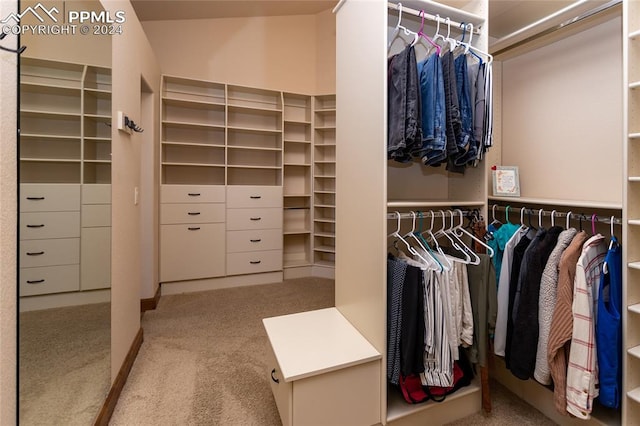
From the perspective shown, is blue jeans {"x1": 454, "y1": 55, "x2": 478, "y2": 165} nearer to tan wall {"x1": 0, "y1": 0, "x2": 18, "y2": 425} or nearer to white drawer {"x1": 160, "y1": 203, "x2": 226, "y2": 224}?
tan wall {"x1": 0, "y1": 0, "x2": 18, "y2": 425}

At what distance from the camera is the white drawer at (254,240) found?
11.8 feet

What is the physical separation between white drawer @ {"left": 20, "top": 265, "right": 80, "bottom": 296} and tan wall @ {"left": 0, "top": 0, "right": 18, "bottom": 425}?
4 cm

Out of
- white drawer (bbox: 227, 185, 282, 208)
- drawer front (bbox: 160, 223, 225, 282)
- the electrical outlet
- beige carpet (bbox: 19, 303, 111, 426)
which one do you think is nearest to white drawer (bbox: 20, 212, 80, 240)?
beige carpet (bbox: 19, 303, 111, 426)

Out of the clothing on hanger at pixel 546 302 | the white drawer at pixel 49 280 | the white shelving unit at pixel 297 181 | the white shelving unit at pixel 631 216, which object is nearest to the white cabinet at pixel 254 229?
the white shelving unit at pixel 297 181

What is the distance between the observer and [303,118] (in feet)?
14.0

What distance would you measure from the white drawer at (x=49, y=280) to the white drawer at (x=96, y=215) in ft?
0.67

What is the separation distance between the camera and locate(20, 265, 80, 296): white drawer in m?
0.95

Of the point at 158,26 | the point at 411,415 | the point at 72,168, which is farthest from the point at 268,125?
the point at 411,415

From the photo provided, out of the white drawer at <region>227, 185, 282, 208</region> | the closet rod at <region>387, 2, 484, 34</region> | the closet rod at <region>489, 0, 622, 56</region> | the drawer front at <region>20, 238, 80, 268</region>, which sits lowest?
the drawer front at <region>20, 238, 80, 268</region>

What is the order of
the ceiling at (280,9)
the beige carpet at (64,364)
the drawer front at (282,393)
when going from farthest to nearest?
the ceiling at (280,9)
the drawer front at (282,393)
the beige carpet at (64,364)

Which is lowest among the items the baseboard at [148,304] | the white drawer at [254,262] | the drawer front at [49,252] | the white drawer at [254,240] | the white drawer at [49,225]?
the baseboard at [148,304]

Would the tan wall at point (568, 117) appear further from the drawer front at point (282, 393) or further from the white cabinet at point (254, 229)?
the white cabinet at point (254, 229)

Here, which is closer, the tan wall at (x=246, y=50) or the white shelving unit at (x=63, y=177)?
the white shelving unit at (x=63, y=177)

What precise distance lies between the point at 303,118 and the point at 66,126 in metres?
3.37
